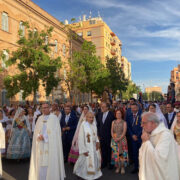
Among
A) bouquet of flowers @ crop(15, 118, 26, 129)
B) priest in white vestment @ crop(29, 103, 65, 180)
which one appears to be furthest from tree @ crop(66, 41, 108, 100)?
priest in white vestment @ crop(29, 103, 65, 180)

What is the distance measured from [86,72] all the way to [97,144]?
59.5ft

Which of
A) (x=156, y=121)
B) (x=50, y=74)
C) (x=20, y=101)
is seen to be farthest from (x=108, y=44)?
(x=156, y=121)

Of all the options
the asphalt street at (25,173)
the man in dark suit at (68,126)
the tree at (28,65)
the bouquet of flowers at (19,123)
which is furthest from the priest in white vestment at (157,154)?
the tree at (28,65)

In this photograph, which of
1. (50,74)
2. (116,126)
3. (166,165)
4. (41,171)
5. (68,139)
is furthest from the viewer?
(50,74)

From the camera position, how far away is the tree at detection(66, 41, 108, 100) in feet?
71.9

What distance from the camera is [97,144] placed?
5.80 meters

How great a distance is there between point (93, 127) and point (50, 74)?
36.1 feet

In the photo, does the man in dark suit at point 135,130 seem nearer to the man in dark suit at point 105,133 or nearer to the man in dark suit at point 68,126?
the man in dark suit at point 105,133

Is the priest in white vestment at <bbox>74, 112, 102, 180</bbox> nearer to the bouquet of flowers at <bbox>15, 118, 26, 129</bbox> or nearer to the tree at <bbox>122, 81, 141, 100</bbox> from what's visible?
the bouquet of flowers at <bbox>15, 118, 26, 129</bbox>

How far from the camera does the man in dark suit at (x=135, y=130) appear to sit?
6.60 metres

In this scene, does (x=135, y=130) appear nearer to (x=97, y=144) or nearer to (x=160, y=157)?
(x=97, y=144)

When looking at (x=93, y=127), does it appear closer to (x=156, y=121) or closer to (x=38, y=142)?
(x=38, y=142)

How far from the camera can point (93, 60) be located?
923 inches

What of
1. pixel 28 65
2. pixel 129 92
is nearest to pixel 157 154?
pixel 28 65
